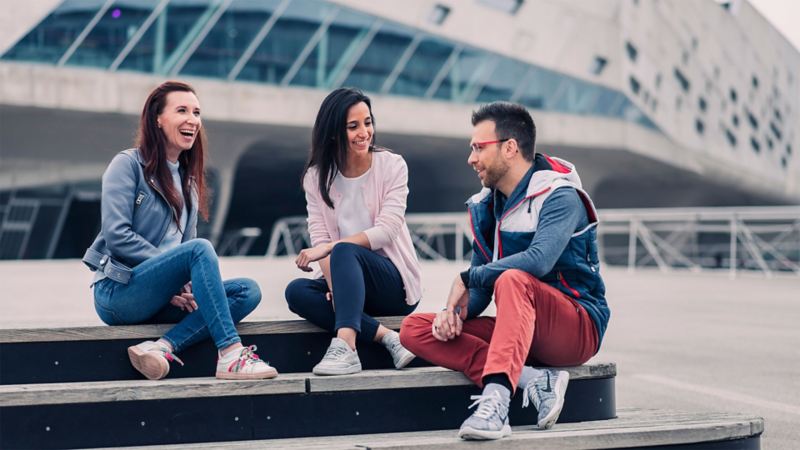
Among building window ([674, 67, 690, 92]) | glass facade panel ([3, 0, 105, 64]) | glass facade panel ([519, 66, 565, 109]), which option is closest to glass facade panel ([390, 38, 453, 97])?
glass facade panel ([519, 66, 565, 109])

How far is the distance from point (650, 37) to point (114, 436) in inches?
1262

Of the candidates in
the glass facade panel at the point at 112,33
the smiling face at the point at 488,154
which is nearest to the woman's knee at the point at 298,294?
the smiling face at the point at 488,154

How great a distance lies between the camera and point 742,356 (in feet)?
20.7

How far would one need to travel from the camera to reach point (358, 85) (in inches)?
1004

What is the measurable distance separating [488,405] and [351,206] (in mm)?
1322

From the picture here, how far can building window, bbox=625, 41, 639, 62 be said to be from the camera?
31844 mm

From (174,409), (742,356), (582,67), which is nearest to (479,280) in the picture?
(174,409)

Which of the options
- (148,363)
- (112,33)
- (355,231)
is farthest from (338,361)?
(112,33)

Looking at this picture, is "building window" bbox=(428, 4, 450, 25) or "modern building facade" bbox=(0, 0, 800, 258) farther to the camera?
"building window" bbox=(428, 4, 450, 25)

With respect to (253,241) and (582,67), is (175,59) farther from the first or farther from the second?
(582,67)

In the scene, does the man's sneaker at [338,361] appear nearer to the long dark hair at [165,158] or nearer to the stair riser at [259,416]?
the stair riser at [259,416]

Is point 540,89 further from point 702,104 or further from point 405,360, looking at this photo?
point 405,360

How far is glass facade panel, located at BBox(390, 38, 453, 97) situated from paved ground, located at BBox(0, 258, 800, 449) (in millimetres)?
13523

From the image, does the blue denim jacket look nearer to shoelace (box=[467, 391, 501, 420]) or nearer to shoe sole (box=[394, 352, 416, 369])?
shoe sole (box=[394, 352, 416, 369])
